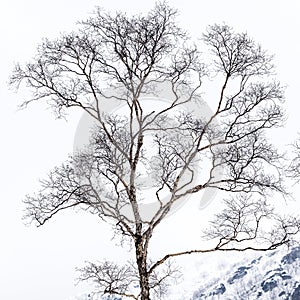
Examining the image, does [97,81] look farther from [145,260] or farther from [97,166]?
[145,260]

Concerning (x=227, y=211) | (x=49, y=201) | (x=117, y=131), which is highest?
(x=117, y=131)

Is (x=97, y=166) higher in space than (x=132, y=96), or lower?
lower

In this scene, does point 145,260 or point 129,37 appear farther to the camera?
point 129,37

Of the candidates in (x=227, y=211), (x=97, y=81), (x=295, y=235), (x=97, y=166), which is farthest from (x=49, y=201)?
(x=295, y=235)

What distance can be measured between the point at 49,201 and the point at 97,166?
54.7 inches

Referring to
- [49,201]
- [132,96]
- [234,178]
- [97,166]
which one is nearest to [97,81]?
[132,96]

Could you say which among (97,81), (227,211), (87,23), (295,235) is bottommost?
→ (295,235)

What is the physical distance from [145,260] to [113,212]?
138 centimetres

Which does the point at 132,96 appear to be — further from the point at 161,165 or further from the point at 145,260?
the point at 145,260

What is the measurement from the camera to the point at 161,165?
13.4 m

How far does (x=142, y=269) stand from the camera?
40.2 ft

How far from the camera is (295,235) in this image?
1291cm

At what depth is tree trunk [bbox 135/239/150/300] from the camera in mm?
12125

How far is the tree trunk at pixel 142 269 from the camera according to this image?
39.8 ft
